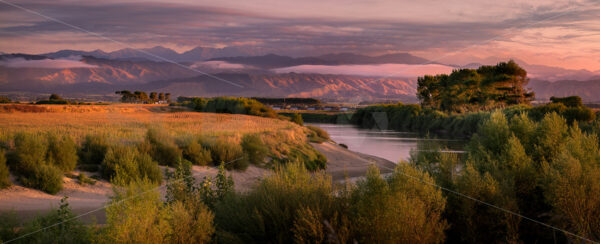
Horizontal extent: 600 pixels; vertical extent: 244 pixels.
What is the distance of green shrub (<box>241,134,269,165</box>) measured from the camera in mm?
28833

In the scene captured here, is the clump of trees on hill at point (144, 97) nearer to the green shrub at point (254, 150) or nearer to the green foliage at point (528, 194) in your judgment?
the green shrub at point (254, 150)

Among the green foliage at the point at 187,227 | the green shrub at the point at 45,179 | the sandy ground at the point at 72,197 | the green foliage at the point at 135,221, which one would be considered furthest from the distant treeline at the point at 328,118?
the green foliage at the point at 135,221

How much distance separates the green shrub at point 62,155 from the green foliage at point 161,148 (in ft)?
12.6

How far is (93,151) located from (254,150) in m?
9.93

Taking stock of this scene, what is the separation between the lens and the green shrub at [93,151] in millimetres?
21494

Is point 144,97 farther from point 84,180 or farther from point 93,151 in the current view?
point 84,180

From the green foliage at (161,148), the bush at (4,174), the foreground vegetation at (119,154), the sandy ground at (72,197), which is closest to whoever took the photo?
the sandy ground at (72,197)

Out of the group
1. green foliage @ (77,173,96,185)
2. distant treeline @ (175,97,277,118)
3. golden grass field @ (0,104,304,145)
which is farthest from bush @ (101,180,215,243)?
distant treeline @ (175,97,277,118)

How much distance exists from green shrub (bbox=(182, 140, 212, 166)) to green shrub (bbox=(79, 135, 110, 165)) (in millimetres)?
4105

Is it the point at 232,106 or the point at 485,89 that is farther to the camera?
the point at 485,89

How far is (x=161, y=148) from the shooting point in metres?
24.7

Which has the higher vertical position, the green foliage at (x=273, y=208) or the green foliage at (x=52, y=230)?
the green foliage at (x=273, y=208)

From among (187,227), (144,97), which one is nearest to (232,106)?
(144,97)

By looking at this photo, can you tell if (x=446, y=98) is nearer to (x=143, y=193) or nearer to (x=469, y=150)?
(x=469, y=150)
